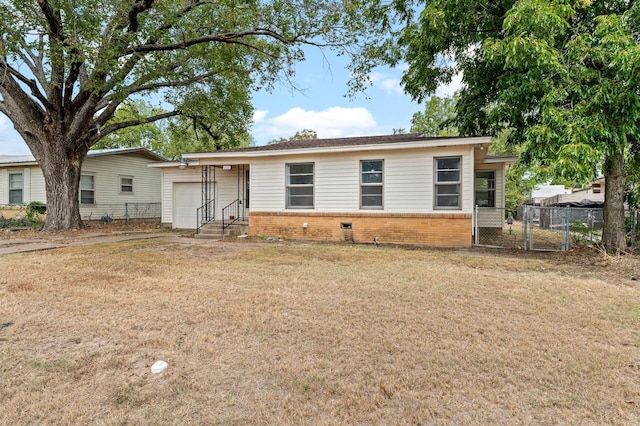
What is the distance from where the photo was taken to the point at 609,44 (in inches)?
272

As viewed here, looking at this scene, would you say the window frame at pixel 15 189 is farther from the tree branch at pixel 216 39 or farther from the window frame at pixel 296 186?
the window frame at pixel 296 186

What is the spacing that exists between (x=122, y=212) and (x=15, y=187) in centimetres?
508

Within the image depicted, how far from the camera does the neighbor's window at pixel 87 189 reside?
56.1 ft

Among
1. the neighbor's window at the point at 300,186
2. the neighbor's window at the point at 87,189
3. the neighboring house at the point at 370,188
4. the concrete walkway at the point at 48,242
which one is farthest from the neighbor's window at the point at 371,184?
the neighbor's window at the point at 87,189

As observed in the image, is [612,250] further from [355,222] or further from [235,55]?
[235,55]

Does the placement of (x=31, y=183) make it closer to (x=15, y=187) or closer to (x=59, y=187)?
(x=15, y=187)

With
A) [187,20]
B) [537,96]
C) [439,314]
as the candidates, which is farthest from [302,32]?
[439,314]

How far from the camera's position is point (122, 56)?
35.6ft

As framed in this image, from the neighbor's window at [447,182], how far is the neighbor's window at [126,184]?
16.6 meters

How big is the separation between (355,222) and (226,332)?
799 centimetres

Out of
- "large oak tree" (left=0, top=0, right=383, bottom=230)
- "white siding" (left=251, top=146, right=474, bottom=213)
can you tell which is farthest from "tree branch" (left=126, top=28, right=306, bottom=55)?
"white siding" (left=251, top=146, right=474, bottom=213)

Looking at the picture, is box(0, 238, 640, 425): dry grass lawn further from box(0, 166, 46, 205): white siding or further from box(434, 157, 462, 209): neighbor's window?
box(0, 166, 46, 205): white siding

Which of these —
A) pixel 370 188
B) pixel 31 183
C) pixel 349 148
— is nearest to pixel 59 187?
pixel 31 183

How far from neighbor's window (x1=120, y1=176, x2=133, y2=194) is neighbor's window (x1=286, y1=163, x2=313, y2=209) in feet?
38.8
